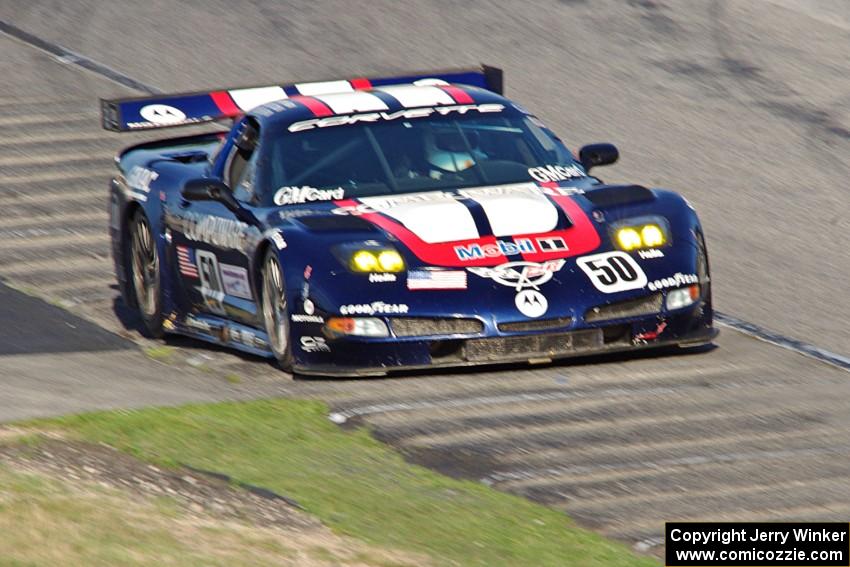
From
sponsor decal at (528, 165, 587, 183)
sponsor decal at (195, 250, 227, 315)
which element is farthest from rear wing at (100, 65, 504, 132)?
sponsor decal at (528, 165, 587, 183)

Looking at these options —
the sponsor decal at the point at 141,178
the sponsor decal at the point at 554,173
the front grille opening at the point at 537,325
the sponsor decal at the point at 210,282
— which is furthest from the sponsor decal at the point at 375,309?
the sponsor decal at the point at 141,178

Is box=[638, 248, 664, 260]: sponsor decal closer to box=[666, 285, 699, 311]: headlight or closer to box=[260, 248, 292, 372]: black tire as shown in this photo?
box=[666, 285, 699, 311]: headlight

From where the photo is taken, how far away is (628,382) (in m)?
9.13

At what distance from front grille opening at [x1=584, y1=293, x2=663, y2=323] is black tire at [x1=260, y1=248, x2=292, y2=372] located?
4.60 feet

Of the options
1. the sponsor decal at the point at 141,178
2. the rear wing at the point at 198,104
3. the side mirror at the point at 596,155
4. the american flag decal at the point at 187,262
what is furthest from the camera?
→ the rear wing at the point at 198,104

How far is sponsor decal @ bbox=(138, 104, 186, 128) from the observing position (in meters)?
11.6

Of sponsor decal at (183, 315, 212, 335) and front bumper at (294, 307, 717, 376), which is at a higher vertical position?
front bumper at (294, 307, 717, 376)

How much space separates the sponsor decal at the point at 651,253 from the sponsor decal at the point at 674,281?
0.39ft

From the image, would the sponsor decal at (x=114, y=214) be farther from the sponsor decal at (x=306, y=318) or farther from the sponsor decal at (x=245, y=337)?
the sponsor decal at (x=306, y=318)

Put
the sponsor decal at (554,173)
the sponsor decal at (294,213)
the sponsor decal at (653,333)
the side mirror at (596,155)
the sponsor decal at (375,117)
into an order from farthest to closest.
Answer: the side mirror at (596,155), the sponsor decal at (375,117), the sponsor decal at (554,173), the sponsor decal at (294,213), the sponsor decal at (653,333)

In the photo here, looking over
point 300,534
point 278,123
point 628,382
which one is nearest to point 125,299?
point 278,123

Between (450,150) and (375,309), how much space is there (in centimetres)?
147

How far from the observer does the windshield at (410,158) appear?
1009 cm

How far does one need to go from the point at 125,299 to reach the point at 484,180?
246 cm
